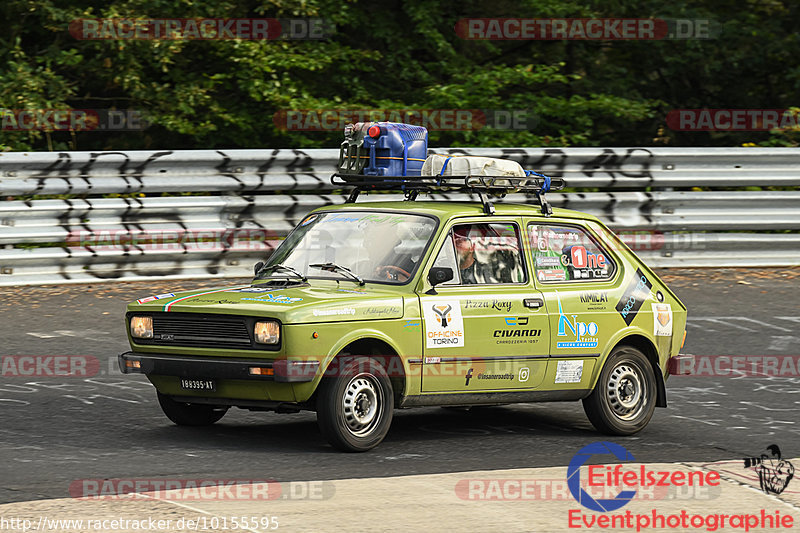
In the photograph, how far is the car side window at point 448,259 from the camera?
8391 millimetres

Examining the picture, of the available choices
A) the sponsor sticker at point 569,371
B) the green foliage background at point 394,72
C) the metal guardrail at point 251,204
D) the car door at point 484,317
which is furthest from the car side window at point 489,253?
the green foliage background at point 394,72

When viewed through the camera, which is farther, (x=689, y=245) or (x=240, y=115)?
(x=240, y=115)

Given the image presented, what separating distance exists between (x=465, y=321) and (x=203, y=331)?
1.65 m

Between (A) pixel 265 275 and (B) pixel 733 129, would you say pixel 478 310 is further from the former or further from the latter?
(B) pixel 733 129

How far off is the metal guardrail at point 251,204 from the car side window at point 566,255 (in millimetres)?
5532

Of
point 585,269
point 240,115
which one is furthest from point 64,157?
point 585,269

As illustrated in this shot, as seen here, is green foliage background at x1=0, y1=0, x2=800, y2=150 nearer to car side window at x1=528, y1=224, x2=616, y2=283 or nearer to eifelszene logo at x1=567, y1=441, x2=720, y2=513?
car side window at x1=528, y1=224, x2=616, y2=283

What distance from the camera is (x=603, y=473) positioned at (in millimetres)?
7445

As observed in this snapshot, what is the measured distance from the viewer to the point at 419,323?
807 centimetres

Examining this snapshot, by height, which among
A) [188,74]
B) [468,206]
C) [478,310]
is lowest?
[478,310]

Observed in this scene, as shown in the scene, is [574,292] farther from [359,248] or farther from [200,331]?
[200,331]

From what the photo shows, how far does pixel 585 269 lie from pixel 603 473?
6.56ft

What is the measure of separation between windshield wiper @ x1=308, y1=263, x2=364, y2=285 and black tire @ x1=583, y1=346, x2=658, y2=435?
1844 millimetres

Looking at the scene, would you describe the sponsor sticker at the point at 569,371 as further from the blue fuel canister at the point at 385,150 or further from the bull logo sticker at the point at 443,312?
the blue fuel canister at the point at 385,150
